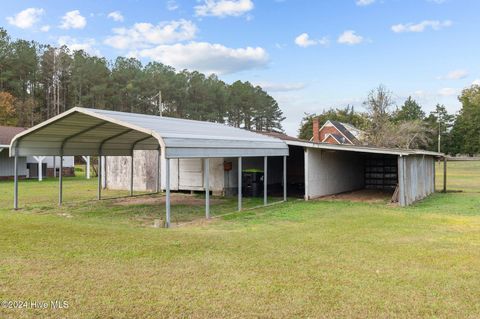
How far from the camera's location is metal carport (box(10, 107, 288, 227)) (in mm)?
9508

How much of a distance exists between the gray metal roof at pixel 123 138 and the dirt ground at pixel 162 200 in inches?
76.8

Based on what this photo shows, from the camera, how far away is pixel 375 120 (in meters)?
39.1

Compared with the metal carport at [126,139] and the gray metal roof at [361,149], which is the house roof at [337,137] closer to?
the gray metal roof at [361,149]

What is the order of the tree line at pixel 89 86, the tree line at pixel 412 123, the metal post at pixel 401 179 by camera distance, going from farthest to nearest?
1. the tree line at pixel 89 86
2. the tree line at pixel 412 123
3. the metal post at pixel 401 179

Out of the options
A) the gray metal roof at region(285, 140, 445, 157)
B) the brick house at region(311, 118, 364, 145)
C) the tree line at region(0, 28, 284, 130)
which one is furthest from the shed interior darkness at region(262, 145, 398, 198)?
the brick house at region(311, 118, 364, 145)

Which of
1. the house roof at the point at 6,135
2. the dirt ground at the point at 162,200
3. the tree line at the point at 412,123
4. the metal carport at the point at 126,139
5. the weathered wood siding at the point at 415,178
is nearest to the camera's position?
the metal carport at the point at 126,139

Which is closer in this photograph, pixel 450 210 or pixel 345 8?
pixel 450 210

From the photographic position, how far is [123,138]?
48.8 feet

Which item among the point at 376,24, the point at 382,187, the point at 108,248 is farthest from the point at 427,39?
the point at 108,248

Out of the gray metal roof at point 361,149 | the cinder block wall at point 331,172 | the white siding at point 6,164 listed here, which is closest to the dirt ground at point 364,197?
the cinder block wall at point 331,172

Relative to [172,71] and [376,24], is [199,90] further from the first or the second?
[376,24]

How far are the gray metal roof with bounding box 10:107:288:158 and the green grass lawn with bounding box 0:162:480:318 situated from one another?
1.83 metres

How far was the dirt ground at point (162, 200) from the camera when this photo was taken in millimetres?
14000

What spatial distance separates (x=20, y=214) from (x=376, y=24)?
1578 centimetres
